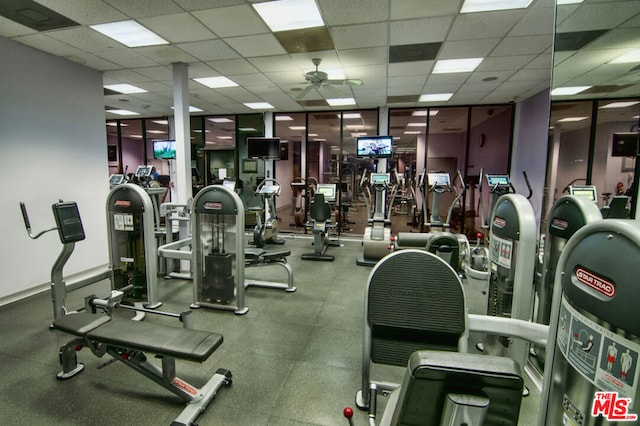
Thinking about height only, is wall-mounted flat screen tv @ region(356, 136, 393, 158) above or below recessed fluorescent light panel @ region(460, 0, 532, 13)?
below

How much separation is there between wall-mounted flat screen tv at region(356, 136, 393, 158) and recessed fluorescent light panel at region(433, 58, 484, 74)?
1.81m

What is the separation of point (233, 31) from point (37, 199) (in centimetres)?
340

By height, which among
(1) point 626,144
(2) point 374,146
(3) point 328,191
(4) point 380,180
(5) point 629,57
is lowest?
(3) point 328,191

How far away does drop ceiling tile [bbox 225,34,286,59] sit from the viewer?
12.6 ft

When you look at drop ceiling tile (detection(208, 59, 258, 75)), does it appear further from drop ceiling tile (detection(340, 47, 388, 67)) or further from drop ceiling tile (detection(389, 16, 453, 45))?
drop ceiling tile (detection(389, 16, 453, 45))

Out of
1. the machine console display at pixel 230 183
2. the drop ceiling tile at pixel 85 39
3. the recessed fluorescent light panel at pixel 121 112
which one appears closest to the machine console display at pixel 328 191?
the machine console display at pixel 230 183

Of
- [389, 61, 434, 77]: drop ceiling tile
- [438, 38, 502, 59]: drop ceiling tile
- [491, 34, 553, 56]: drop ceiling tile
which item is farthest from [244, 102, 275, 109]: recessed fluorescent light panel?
[491, 34, 553, 56]: drop ceiling tile

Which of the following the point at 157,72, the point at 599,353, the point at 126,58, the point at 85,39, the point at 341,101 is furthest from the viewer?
the point at 341,101

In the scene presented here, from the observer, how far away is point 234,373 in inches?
97.2

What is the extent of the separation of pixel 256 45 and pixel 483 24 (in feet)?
8.85

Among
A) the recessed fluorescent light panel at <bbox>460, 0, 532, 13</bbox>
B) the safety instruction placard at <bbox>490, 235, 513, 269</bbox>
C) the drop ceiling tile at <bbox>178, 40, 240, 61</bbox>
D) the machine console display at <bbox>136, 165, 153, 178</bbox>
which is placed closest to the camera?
the safety instruction placard at <bbox>490, 235, 513, 269</bbox>

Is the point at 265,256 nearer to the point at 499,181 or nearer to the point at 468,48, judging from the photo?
the point at 468,48

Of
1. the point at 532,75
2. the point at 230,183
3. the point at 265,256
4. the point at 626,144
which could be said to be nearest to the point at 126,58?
the point at 230,183

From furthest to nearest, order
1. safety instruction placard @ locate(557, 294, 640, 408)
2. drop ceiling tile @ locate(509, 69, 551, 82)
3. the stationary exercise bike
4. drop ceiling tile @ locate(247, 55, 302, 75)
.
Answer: the stationary exercise bike, drop ceiling tile @ locate(509, 69, 551, 82), drop ceiling tile @ locate(247, 55, 302, 75), safety instruction placard @ locate(557, 294, 640, 408)
